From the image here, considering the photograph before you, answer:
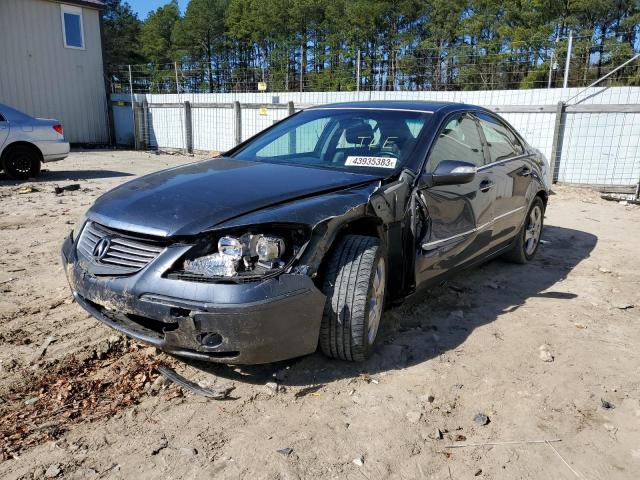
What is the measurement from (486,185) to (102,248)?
2.78 meters

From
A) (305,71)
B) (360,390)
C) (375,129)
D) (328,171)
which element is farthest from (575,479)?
(305,71)

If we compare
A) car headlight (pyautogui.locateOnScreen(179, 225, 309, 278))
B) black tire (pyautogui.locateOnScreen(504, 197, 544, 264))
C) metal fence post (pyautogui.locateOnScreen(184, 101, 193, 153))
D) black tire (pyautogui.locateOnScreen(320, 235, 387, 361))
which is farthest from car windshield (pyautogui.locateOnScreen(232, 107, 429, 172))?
metal fence post (pyautogui.locateOnScreen(184, 101, 193, 153))

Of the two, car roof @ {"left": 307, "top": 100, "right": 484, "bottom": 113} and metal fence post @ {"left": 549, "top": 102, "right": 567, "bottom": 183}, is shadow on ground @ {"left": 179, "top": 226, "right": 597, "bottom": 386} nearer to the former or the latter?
car roof @ {"left": 307, "top": 100, "right": 484, "bottom": 113}

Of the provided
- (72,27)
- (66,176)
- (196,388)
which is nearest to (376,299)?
(196,388)

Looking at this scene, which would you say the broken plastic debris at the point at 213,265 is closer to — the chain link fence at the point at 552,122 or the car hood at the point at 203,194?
the car hood at the point at 203,194

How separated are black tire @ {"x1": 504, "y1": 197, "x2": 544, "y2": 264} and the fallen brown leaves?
3556 millimetres

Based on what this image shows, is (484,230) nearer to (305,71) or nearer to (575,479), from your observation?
(575,479)

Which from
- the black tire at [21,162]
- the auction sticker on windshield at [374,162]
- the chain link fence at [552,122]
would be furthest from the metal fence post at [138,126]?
the auction sticker on windshield at [374,162]

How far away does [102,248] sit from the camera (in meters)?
2.76

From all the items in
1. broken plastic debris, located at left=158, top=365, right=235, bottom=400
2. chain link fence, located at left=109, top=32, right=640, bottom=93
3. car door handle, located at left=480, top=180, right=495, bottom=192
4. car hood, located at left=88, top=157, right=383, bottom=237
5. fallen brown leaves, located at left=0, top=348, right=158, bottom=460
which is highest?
chain link fence, located at left=109, top=32, right=640, bottom=93

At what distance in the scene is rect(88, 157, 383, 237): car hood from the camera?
261 cm

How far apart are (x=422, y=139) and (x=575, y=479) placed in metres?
2.19

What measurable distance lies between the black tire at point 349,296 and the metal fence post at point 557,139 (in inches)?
334

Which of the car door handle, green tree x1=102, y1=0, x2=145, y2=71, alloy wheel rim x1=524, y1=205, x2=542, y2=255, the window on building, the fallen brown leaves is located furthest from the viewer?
green tree x1=102, y1=0, x2=145, y2=71
